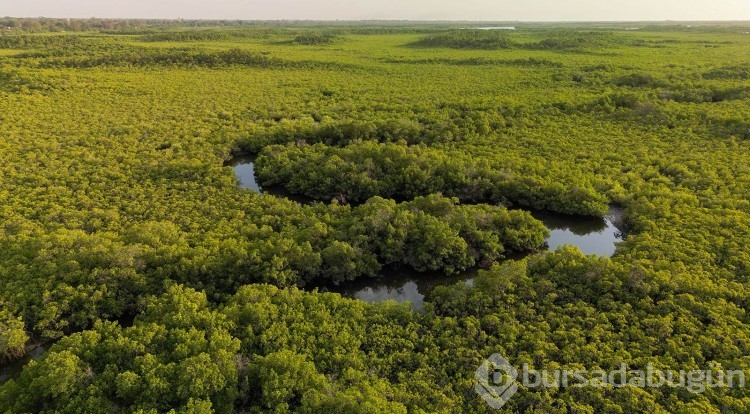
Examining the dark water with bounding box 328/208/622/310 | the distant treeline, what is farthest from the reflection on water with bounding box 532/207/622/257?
the distant treeline

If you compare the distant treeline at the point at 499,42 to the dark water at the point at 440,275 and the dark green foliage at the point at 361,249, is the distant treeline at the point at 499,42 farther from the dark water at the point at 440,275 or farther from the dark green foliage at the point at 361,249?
the dark water at the point at 440,275

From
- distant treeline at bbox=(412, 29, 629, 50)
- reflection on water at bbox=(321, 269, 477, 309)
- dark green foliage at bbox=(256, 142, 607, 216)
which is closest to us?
reflection on water at bbox=(321, 269, 477, 309)

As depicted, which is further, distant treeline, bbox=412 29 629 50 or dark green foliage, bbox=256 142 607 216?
distant treeline, bbox=412 29 629 50

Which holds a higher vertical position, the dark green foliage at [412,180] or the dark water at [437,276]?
the dark green foliage at [412,180]

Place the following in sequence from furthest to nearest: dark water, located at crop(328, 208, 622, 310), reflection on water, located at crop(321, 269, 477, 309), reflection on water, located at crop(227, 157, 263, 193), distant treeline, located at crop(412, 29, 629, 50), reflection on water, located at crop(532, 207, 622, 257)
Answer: distant treeline, located at crop(412, 29, 629, 50), reflection on water, located at crop(227, 157, 263, 193), reflection on water, located at crop(532, 207, 622, 257), dark water, located at crop(328, 208, 622, 310), reflection on water, located at crop(321, 269, 477, 309)

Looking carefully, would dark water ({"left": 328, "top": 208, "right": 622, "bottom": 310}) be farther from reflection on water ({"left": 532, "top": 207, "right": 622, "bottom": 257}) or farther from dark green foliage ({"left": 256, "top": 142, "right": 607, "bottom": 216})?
dark green foliage ({"left": 256, "top": 142, "right": 607, "bottom": 216})

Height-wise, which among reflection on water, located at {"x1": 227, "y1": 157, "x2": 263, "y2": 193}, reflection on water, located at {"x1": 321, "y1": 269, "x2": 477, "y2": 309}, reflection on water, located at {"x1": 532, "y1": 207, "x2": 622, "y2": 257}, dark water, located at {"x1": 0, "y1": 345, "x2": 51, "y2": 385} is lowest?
dark water, located at {"x1": 0, "y1": 345, "x2": 51, "y2": 385}

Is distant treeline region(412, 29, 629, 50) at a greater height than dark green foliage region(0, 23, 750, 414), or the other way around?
distant treeline region(412, 29, 629, 50)

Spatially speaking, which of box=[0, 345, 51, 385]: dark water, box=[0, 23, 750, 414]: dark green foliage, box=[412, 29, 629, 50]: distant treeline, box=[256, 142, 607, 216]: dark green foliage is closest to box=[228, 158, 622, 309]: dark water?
box=[0, 23, 750, 414]: dark green foliage

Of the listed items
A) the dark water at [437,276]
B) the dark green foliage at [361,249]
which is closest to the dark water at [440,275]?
the dark water at [437,276]

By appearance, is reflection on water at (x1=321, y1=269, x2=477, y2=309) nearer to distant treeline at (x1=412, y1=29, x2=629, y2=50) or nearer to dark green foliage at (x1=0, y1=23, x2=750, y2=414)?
dark green foliage at (x1=0, y1=23, x2=750, y2=414)

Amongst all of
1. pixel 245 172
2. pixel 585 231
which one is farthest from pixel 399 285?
pixel 245 172

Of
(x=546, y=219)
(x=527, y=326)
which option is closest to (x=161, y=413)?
(x=527, y=326)
